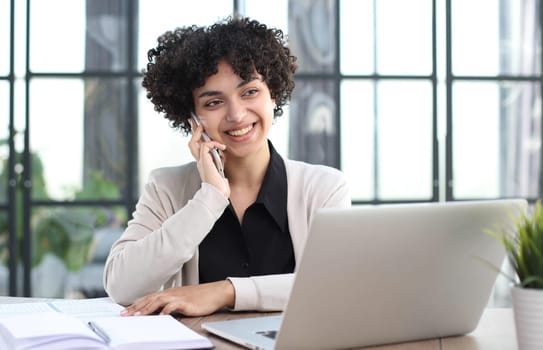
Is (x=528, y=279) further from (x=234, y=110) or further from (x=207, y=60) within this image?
(x=207, y=60)

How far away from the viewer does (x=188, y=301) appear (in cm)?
172

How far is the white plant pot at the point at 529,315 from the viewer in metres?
1.17

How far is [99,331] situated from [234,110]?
3.15 ft

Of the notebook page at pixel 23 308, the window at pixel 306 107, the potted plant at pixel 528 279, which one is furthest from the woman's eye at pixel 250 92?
the window at pixel 306 107

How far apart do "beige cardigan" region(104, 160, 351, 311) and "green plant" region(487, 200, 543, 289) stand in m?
0.55

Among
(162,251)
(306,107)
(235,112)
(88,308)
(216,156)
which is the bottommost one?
(88,308)

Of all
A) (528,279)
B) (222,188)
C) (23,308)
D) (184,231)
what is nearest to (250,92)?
(222,188)

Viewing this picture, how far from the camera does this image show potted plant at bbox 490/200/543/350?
1169 millimetres

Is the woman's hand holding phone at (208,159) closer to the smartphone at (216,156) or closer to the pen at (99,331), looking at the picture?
the smartphone at (216,156)

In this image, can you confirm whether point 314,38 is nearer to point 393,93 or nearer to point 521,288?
point 393,93

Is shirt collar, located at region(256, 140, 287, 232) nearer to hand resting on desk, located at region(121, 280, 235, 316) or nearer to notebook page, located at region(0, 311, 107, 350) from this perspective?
hand resting on desk, located at region(121, 280, 235, 316)

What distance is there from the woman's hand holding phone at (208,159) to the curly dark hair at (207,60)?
0.13m

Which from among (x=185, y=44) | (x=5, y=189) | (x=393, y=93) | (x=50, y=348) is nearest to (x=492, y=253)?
(x=50, y=348)

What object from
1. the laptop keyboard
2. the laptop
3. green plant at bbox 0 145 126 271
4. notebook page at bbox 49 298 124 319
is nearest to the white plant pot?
the laptop
